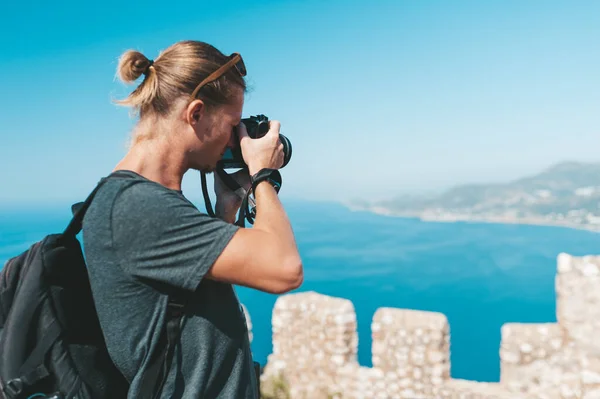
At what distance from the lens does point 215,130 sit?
116 centimetres

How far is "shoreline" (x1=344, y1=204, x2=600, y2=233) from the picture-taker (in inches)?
592

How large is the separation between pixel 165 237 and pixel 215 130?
0.29m

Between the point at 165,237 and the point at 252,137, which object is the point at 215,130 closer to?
the point at 252,137

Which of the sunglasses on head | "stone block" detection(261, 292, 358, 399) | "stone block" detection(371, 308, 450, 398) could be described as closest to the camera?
the sunglasses on head

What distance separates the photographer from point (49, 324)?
1021mm

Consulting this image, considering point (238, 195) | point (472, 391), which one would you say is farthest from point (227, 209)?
point (472, 391)

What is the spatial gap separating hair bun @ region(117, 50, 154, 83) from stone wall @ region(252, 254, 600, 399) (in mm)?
3200

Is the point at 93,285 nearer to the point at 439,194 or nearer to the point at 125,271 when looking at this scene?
the point at 125,271

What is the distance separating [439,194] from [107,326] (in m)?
22.8

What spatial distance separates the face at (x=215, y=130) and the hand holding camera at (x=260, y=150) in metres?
0.04

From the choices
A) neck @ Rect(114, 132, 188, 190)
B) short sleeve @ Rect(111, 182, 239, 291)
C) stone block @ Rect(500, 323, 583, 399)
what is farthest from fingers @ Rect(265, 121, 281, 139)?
stone block @ Rect(500, 323, 583, 399)

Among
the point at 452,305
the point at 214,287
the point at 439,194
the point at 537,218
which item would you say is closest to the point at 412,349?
the point at 214,287

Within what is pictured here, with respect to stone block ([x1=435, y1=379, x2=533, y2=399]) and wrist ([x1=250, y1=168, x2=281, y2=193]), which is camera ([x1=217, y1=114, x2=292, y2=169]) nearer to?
wrist ([x1=250, y1=168, x2=281, y2=193])

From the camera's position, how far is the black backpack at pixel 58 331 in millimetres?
1001
